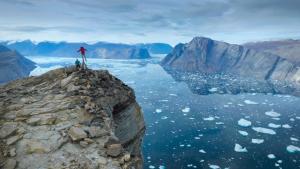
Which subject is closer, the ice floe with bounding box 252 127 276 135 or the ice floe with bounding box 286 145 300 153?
the ice floe with bounding box 286 145 300 153

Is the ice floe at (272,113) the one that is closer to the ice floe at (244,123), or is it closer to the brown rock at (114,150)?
the ice floe at (244,123)

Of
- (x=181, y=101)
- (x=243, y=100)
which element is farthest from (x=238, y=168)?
(x=243, y=100)

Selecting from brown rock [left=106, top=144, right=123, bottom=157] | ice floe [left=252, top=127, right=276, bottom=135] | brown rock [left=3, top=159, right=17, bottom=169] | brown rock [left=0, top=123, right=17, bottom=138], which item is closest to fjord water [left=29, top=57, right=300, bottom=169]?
ice floe [left=252, top=127, right=276, bottom=135]

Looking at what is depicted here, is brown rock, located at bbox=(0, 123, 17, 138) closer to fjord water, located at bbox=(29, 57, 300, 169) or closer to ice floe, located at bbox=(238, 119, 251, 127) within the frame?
fjord water, located at bbox=(29, 57, 300, 169)

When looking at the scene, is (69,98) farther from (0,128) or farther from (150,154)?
(150,154)

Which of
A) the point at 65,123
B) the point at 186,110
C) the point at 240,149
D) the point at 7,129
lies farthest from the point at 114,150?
the point at 186,110
